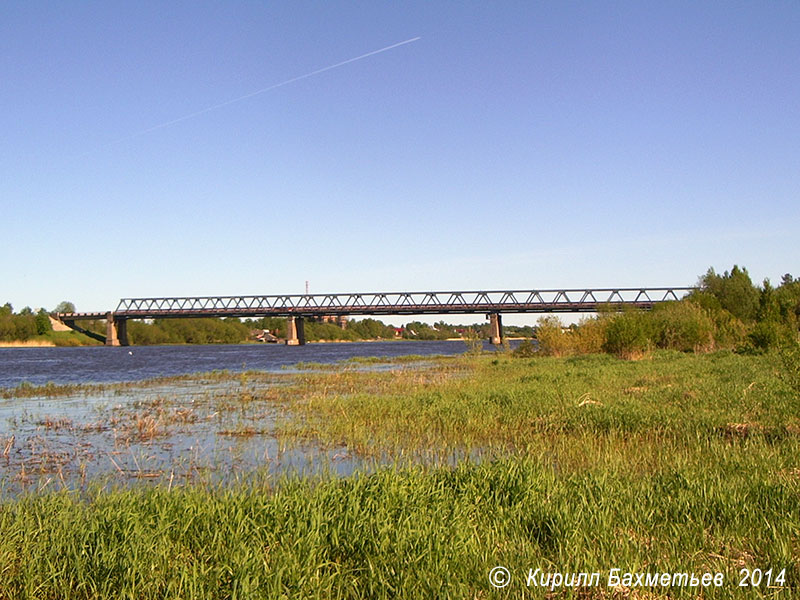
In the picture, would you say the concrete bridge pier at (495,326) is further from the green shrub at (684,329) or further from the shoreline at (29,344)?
the shoreline at (29,344)

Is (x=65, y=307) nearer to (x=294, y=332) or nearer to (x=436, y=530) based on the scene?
(x=294, y=332)

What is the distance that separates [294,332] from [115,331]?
3973 centimetres

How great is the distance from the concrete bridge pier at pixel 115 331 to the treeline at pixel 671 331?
4320 inches

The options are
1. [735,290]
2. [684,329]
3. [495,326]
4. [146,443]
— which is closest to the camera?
[146,443]

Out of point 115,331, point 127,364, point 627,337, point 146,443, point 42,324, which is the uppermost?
point 42,324

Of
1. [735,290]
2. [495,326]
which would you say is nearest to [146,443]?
[735,290]

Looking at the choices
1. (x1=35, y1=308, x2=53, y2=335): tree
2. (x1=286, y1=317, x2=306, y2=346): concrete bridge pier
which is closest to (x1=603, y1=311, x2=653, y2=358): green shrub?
(x1=286, y1=317, x2=306, y2=346): concrete bridge pier

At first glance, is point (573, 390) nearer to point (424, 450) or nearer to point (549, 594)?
point (424, 450)

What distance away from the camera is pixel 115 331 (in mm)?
141500

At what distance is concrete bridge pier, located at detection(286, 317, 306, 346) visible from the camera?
140 m

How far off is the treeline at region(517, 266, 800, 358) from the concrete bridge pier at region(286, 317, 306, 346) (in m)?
88.2

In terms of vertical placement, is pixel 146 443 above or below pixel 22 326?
below

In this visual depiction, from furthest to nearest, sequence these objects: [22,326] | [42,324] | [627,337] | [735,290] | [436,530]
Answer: [42,324]
[22,326]
[735,290]
[627,337]
[436,530]

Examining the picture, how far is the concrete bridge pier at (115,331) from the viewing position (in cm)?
13988
